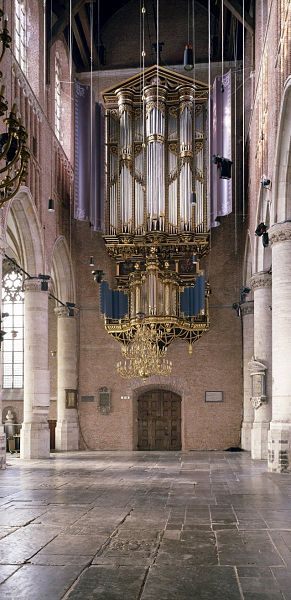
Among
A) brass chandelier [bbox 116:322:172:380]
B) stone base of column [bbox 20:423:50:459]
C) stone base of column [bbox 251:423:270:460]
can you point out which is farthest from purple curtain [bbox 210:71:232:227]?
stone base of column [bbox 20:423:50:459]

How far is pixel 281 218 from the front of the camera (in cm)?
1728

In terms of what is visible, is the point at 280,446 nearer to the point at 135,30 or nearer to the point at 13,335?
the point at 13,335

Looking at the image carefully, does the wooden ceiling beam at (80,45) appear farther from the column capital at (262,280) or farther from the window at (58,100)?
the column capital at (262,280)

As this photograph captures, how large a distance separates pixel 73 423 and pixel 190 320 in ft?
18.6

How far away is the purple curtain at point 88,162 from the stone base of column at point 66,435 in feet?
23.2

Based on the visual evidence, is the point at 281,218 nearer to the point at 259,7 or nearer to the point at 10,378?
the point at 259,7

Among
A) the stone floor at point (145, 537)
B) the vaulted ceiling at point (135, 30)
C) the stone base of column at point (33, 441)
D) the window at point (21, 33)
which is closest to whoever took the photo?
the stone floor at point (145, 537)

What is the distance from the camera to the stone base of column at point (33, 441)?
2264 cm

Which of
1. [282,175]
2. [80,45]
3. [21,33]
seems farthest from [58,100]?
[282,175]

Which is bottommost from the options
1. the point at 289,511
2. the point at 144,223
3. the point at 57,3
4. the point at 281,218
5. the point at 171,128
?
the point at 289,511

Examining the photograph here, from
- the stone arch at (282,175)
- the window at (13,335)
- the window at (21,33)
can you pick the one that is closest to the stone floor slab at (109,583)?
the stone arch at (282,175)

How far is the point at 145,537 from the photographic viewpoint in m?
8.86

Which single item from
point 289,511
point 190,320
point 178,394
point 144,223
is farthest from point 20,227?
point 289,511

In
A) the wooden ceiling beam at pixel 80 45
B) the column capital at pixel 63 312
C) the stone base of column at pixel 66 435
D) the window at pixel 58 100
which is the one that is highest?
the wooden ceiling beam at pixel 80 45
